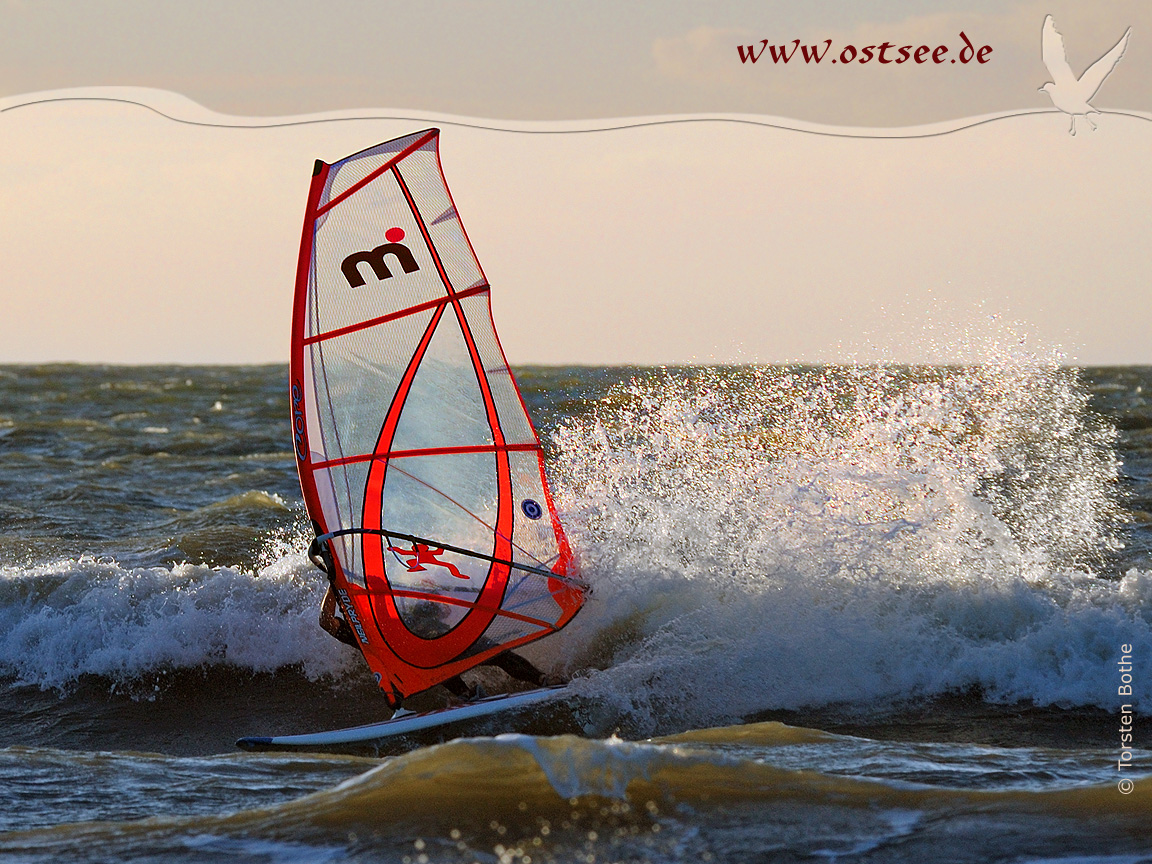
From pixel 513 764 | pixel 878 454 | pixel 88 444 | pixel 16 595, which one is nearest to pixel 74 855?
pixel 513 764

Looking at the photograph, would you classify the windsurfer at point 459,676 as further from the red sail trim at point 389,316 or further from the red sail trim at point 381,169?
the red sail trim at point 381,169

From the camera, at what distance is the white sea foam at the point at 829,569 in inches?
224

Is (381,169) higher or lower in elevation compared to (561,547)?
higher

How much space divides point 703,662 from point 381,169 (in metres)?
2.81

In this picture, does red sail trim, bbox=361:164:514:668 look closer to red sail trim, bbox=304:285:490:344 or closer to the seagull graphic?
red sail trim, bbox=304:285:490:344

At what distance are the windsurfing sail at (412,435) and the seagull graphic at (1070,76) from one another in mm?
3217

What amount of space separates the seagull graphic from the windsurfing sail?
127 inches

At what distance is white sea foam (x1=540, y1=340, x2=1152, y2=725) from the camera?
5680mm

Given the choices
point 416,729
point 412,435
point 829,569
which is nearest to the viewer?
point 416,729

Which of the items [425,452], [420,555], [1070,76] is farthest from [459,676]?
[1070,76]

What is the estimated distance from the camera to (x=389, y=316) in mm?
5516

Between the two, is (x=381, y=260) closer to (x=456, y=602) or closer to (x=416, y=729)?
(x=456, y=602)

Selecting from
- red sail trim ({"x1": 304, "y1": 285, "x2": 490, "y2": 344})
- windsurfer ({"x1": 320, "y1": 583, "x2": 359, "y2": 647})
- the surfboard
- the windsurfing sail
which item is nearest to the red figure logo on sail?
the windsurfing sail

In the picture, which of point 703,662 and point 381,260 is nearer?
point 381,260
